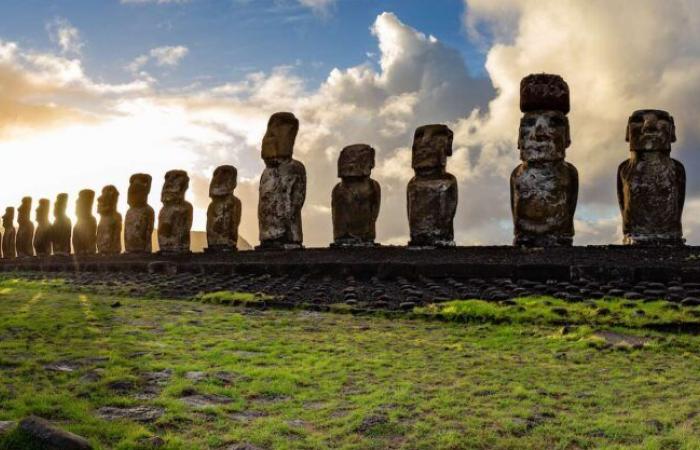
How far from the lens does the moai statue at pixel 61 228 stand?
28031 millimetres

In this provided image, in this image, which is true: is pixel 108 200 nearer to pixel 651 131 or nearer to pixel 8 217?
pixel 8 217

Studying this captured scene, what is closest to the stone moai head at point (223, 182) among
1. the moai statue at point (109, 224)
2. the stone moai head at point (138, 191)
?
the stone moai head at point (138, 191)

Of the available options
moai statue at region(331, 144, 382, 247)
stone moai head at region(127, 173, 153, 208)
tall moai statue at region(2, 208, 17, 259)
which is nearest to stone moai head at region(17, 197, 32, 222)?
tall moai statue at region(2, 208, 17, 259)

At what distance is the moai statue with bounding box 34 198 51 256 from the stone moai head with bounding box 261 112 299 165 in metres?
15.7

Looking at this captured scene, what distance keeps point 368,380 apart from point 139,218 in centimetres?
1750

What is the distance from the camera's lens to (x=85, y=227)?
85.9ft

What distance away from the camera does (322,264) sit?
44.1ft

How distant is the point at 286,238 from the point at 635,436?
1338 cm

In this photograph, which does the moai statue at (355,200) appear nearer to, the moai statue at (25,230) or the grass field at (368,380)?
the grass field at (368,380)

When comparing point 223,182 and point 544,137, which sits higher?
point 544,137

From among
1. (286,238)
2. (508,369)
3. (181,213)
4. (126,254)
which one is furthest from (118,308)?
(126,254)

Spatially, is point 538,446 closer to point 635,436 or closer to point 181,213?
point 635,436

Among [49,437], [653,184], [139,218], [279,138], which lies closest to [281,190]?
[279,138]

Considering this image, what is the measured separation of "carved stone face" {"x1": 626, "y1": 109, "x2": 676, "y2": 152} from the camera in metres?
12.3
